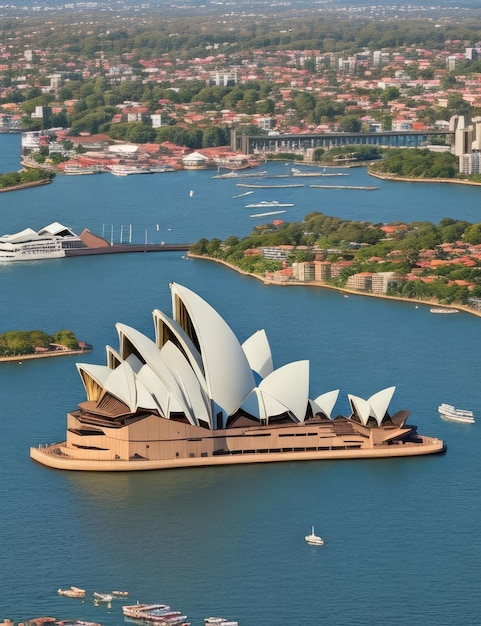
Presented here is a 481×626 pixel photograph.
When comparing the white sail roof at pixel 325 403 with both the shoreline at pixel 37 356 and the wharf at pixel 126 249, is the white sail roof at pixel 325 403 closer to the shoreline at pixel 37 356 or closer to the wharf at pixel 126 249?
the shoreline at pixel 37 356

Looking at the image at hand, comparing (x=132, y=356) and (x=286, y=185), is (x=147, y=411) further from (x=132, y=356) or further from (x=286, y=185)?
(x=286, y=185)

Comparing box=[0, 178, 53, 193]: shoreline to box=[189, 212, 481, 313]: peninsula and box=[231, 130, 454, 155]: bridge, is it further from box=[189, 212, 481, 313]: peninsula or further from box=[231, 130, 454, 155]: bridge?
box=[189, 212, 481, 313]: peninsula

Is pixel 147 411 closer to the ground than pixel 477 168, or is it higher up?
higher up

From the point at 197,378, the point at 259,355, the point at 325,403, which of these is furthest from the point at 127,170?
the point at 197,378

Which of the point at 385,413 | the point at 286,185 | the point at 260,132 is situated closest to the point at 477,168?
the point at 286,185

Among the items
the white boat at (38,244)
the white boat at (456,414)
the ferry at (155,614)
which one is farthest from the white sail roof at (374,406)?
the white boat at (38,244)

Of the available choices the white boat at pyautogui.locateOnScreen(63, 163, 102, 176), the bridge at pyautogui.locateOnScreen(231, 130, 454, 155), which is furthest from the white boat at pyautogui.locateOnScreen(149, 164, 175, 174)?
the bridge at pyautogui.locateOnScreen(231, 130, 454, 155)
